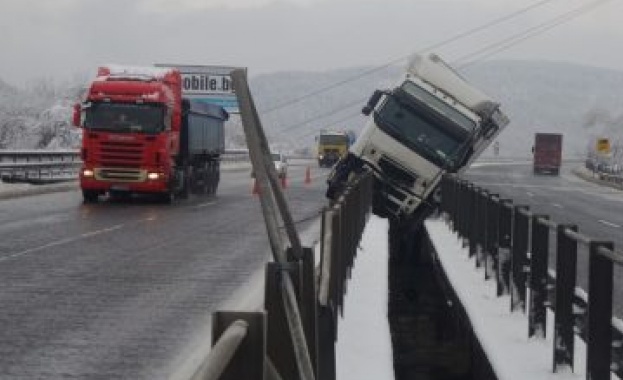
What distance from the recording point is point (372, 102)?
24703mm

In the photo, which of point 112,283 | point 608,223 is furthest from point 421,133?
point 112,283

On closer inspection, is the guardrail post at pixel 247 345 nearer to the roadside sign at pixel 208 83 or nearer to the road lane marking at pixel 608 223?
the road lane marking at pixel 608 223

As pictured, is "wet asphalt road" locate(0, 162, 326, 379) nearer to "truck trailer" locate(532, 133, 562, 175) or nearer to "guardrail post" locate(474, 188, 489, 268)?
"guardrail post" locate(474, 188, 489, 268)

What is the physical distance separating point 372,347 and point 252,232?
13.5m

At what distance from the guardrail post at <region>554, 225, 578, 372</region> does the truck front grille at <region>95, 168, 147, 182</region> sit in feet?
72.9

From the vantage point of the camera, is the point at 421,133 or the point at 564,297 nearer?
the point at 564,297

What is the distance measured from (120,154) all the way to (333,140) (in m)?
58.3

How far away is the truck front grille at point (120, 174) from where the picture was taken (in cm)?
2929

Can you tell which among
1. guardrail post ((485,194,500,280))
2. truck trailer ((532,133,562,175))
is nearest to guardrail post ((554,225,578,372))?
guardrail post ((485,194,500,280))

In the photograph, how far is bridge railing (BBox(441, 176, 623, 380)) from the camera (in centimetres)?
664

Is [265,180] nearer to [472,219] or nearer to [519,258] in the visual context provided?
[519,258]

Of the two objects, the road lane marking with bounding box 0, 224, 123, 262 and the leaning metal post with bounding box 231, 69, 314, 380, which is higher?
the leaning metal post with bounding box 231, 69, 314, 380

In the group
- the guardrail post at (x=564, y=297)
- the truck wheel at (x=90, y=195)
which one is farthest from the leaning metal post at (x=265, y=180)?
the truck wheel at (x=90, y=195)

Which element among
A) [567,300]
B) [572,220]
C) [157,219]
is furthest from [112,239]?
[572,220]
